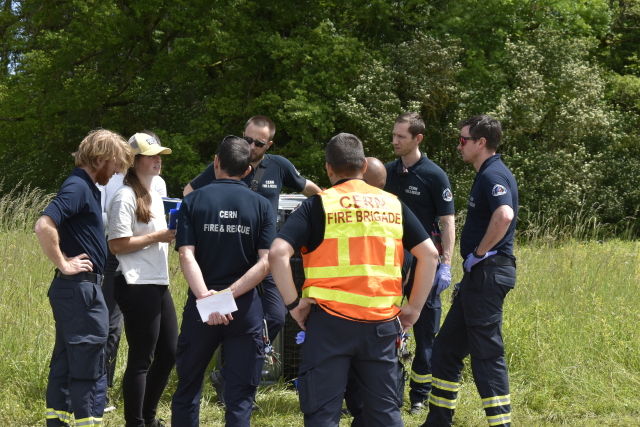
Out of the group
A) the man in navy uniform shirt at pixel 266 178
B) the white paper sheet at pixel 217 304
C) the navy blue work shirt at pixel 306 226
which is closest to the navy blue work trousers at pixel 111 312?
the man in navy uniform shirt at pixel 266 178

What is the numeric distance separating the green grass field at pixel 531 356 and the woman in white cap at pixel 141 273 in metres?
0.75

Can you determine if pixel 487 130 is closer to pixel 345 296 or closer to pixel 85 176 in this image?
pixel 345 296

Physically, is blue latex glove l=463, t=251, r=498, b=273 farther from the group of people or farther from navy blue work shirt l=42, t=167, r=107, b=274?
navy blue work shirt l=42, t=167, r=107, b=274

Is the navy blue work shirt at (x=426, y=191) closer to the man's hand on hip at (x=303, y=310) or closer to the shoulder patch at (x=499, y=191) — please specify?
the shoulder patch at (x=499, y=191)

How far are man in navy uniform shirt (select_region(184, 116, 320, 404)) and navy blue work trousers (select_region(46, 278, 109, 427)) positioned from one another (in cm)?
122

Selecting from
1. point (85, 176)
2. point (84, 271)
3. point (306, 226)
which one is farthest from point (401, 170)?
point (84, 271)

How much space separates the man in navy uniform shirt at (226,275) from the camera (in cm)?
365

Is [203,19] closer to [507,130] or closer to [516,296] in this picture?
[507,130]

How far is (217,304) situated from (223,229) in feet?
1.35

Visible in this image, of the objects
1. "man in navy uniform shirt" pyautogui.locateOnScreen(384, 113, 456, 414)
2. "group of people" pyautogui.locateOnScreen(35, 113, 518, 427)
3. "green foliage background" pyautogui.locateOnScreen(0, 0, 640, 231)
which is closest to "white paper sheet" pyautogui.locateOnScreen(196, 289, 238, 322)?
"group of people" pyautogui.locateOnScreen(35, 113, 518, 427)

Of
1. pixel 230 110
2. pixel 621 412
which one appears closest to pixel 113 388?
pixel 621 412

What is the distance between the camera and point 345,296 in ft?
10.7

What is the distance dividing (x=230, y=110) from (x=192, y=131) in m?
1.44

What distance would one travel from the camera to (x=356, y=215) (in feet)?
10.8
